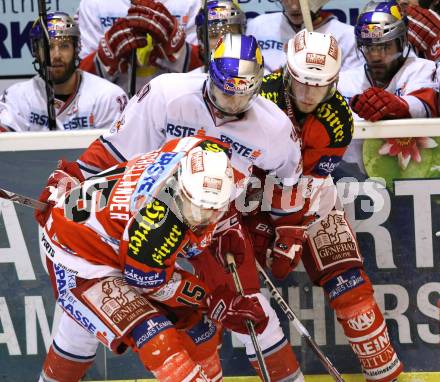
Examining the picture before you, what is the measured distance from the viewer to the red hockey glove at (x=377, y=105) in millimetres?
4738

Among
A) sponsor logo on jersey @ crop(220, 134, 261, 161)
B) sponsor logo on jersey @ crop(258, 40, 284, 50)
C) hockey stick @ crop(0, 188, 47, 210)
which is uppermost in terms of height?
sponsor logo on jersey @ crop(220, 134, 261, 161)

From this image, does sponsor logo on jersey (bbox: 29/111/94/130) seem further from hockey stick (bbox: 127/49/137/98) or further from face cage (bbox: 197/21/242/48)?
face cage (bbox: 197/21/242/48)

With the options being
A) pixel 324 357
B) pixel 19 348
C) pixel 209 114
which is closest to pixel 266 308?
pixel 324 357

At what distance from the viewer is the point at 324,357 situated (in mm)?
4543

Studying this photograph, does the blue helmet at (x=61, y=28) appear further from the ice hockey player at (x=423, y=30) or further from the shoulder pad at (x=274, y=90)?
the ice hockey player at (x=423, y=30)

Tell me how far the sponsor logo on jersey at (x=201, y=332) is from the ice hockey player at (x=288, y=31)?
1.66 metres

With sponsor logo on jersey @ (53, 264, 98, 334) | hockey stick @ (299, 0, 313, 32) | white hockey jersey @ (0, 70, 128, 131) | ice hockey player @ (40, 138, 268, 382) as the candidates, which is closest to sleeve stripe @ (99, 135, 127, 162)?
ice hockey player @ (40, 138, 268, 382)

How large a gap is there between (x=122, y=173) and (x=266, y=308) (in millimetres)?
825

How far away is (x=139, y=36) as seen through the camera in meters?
5.55

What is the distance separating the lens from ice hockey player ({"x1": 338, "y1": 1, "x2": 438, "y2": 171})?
495 cm

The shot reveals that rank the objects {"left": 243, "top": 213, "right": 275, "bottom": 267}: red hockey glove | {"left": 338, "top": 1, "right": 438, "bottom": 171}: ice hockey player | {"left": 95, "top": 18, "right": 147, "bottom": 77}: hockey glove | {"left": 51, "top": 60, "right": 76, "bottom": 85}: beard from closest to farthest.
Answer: {"left": 243, "top": 213, "right": 275, "bottom": 267}: red hockey glove
{"left": 338, "top": 1, "right": 438, "bottom": 171}: ice hockey player
{"left": 51, "top": 60, "right": 76, "bottom": 85}: beard
{"left": 95, "top": 18, "right": 147, "bottom": 77}: hockey glove

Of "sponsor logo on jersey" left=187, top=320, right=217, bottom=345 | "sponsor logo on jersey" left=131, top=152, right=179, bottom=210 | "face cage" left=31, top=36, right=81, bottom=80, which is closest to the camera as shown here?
→ "sponsor logo on jersey" left=131, top=152, right=179, bottom=210

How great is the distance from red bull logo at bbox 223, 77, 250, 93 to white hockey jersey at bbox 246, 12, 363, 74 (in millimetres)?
1373

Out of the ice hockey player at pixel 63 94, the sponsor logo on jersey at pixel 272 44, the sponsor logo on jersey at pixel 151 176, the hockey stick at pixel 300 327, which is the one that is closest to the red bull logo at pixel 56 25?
the ice hockey player at pixel 63 94
